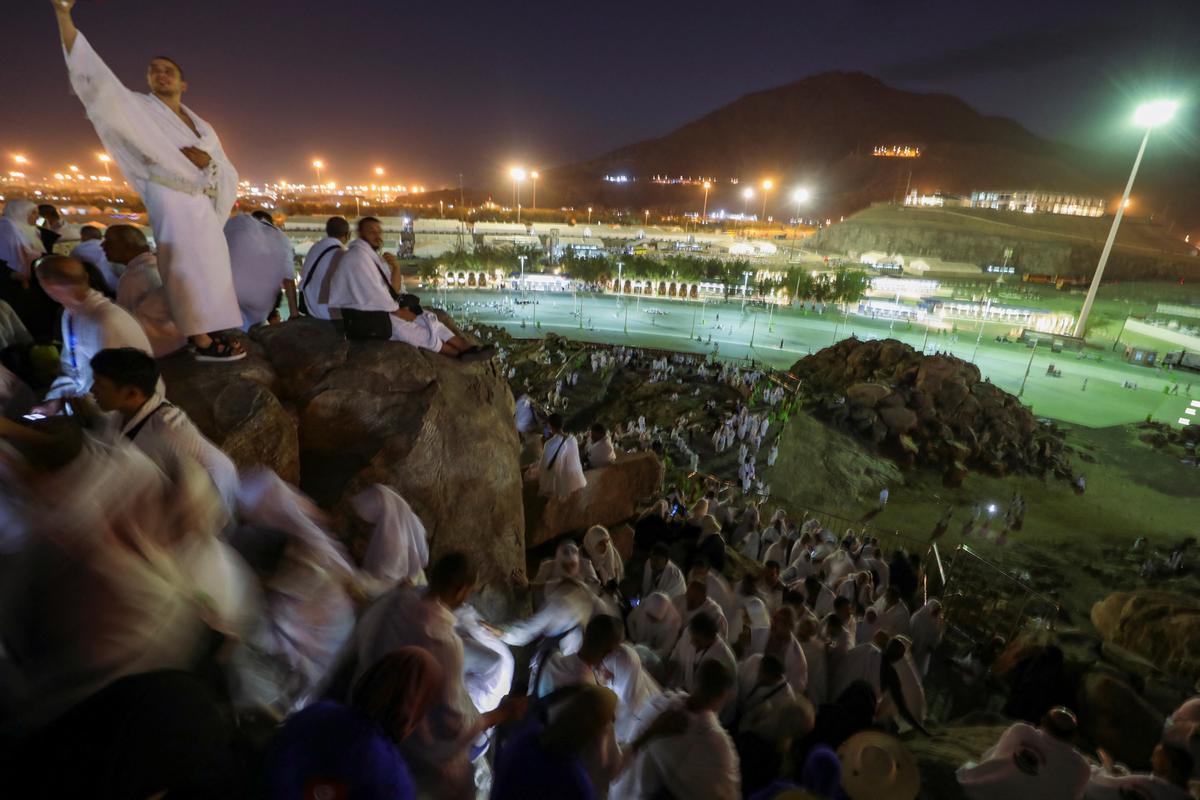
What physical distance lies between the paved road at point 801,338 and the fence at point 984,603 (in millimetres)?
16356

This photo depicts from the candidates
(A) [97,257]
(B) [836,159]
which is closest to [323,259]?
(A) [97,257]

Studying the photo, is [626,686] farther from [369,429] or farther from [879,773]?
[369,429]

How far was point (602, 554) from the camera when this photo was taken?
18.2ft

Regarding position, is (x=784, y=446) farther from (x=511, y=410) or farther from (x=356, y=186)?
(x=356, y=186)

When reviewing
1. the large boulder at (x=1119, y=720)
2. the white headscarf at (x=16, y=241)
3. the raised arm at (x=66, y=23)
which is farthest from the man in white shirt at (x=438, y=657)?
the large boulder at (x=1119, y=720)

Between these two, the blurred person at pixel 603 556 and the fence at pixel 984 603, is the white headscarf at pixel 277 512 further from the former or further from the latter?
the fence at pixel 984 603

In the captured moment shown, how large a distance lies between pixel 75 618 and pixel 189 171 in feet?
10.1

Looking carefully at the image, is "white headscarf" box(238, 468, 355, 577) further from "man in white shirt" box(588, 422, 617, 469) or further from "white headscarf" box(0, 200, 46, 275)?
"man in white shirt" box(588, 422, 617, 469)

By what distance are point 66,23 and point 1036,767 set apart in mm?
6831

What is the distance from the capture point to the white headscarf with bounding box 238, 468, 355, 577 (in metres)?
2.60

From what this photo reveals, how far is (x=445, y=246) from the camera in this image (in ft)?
151

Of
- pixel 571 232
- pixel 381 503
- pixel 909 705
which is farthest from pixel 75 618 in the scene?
pixel 571 232

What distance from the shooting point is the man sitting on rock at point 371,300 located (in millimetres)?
4387

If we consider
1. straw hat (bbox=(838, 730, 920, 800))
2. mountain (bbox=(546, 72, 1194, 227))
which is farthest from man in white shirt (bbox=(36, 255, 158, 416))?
mountain (bbox=(546, 72, 1194, 227))
